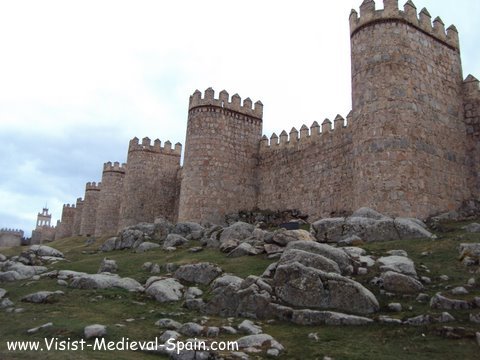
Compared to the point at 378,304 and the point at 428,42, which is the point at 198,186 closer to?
the point at 428,42

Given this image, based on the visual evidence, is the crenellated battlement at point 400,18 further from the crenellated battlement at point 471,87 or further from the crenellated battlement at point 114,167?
the crenellated battlement at point 114,167

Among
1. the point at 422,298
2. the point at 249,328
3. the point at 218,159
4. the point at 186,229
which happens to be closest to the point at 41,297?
the point at 249,328

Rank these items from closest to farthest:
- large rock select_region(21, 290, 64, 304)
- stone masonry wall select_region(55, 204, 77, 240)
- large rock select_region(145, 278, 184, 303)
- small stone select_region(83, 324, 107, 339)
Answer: small stone select_region(83, 324, 107, 339)
large rock select_region(21, 290, 64, 304)
large rock select_region(145, 278, 184, 303)
stone masonry wall select_region(55, 204, 77, 240)

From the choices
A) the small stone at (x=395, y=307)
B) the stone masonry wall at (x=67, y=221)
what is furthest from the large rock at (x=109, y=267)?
the stone masonry wall at (x=67, y=221)

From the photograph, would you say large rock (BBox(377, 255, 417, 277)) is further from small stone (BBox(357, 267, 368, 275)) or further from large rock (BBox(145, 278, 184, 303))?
large rock (BBox(145, 278, 184, 303))

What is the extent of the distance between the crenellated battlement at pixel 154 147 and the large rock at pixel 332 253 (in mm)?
29188

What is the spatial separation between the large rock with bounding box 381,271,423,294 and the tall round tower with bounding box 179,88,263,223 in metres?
19.6

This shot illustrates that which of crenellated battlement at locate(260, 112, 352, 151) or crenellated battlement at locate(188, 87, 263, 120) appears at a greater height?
crenellated battlement at locate(188, 87, 263, 120)

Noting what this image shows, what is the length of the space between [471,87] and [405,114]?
537 centimetres

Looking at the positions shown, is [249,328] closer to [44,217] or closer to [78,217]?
[78,217]

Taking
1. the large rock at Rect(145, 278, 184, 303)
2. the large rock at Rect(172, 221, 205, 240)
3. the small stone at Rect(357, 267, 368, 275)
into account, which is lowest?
the large rock at Rect(145, 278, 184, 303)

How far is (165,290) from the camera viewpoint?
13.8m

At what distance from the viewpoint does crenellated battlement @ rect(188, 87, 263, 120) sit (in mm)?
32406

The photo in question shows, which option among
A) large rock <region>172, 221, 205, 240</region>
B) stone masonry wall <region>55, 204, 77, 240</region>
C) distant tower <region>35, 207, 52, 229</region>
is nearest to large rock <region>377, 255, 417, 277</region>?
large rock <region>172, 221, 205, 240</region>
